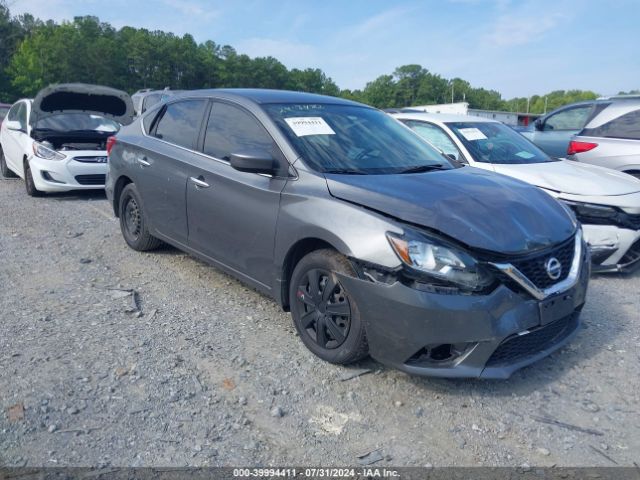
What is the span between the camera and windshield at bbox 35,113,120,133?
29.0 feet

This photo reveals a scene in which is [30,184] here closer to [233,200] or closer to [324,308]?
[233,200]

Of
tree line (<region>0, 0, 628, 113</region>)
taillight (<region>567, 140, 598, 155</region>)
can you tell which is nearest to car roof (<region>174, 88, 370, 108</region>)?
taillight (<region>567, 140, 598, 155</region>)

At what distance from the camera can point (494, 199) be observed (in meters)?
3.33

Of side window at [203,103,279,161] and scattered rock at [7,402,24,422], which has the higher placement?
side window at [203,103,279,161]

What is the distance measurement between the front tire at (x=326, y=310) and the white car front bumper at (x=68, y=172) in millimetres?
5964

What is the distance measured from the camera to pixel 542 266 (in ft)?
10.00

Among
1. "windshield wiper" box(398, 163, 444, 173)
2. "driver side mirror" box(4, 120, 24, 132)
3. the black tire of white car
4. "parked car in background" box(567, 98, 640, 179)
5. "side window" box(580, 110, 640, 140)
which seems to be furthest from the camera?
"driver side mirror" box(4, 120, 24, 132)

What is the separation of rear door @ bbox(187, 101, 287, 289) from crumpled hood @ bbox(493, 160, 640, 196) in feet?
9.51

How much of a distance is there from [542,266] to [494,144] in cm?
343

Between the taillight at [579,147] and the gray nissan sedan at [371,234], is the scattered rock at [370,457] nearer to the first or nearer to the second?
the gray nissan sedan at [371,234]

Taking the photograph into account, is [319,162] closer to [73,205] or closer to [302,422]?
[302,422]

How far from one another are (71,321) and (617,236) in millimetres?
4628

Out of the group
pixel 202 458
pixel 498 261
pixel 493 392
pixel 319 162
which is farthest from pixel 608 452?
pixel 319 162

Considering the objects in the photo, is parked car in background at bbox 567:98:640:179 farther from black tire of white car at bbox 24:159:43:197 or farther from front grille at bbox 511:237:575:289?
black tire of white car at bbox 24:159:43:197
